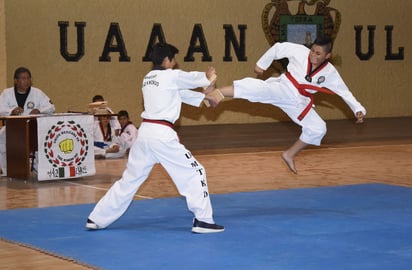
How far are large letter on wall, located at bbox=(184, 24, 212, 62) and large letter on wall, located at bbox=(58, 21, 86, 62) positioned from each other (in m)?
2.02

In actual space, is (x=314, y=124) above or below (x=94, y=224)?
above

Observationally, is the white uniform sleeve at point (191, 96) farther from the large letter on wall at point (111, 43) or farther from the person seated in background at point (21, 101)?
the large letter on wall at point (111, 43)

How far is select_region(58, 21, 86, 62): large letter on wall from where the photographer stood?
576 inches

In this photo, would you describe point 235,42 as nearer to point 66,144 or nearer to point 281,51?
point 66,144

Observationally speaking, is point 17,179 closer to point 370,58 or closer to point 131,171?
point 131,171

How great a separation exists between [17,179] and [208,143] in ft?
13.8

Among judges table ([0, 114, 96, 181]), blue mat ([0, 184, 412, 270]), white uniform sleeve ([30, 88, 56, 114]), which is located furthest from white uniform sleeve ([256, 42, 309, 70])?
white uniform sleeve ([30, 88, 56, 114])

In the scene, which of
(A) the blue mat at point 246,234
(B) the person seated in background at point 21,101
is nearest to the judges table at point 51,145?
(B) the person seated in background at point 21,101

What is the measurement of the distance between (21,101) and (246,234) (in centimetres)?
444

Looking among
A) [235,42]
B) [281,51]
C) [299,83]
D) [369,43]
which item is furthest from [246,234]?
[369,43]

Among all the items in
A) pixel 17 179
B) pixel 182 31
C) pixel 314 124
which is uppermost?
pixel 182 31

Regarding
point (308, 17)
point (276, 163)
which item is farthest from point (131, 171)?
point (308, 17)

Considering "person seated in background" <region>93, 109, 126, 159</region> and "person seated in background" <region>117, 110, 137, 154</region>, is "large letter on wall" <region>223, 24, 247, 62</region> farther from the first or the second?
"person seated in background" <region>93, 109, 126, 159</region>

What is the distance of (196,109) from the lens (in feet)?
53.0
